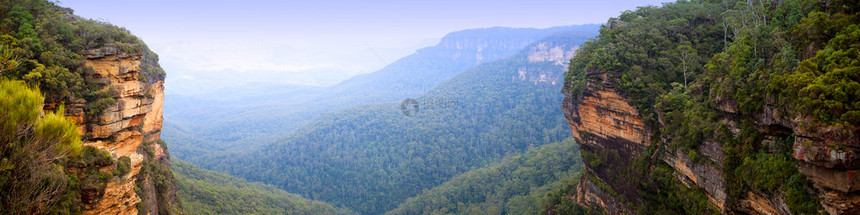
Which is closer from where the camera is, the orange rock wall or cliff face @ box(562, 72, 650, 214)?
the orange rock wall

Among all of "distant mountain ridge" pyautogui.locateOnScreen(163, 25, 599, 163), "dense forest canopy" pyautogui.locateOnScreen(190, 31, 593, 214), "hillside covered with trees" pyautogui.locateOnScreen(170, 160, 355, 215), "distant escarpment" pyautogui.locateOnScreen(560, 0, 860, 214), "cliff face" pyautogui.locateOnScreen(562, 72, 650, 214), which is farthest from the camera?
"distant mountain ridge" pyautogui.locateOnScreen(163, 25, 599, 163)

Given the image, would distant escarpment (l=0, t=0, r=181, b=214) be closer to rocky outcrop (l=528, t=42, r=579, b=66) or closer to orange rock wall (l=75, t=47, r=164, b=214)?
orange rock wall (l=75, t=47, r=164, b=214)

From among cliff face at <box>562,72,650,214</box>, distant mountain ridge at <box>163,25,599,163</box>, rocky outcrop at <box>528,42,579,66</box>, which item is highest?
rocky outcrop at <box>528,42,579,66</box>

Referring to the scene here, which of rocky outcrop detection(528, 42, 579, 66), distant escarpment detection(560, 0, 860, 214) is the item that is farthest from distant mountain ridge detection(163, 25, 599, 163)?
distant escarpment detection(560, 0, 860, 214)

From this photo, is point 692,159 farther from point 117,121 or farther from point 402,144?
point 402,144

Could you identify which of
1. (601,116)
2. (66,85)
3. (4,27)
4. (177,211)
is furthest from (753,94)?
(177,211)

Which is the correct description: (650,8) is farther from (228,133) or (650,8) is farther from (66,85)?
(228,133)

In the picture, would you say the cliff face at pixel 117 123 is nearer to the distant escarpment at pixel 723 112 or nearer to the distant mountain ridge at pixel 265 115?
the distant escarpment at pixel 723 112

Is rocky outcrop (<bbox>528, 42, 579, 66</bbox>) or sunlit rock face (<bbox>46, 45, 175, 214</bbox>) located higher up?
rocky outcrop (<bbox>528, 42, 579, 66</bbox>)
